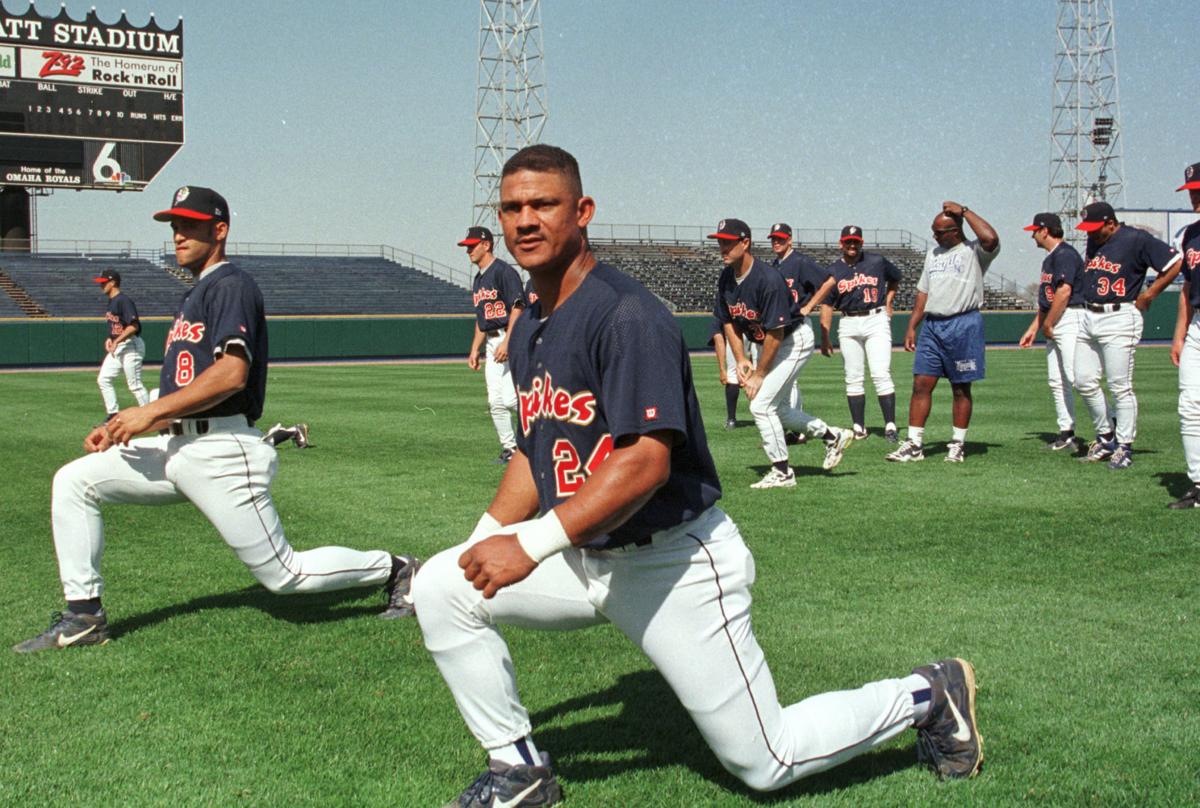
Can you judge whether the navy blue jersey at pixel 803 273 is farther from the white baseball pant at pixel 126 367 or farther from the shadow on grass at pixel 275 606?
the white baseball pant at pixel 126 367

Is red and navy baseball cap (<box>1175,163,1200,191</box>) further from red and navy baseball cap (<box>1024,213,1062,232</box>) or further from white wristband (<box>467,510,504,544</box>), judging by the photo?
white wristband (<box>467,510,504,544</box>)

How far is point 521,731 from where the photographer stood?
319 cm

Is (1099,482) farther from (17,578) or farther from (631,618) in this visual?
(17,578)

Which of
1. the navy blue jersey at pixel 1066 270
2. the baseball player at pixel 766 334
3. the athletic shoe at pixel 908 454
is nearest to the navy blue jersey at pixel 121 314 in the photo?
the baseball player at pixel 766 334

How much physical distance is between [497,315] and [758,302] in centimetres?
316

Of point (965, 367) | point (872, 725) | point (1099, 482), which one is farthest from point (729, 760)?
point (965, 367)

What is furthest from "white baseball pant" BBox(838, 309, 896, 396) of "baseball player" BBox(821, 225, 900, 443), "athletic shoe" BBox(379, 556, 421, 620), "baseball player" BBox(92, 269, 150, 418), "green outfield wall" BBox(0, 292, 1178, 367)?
"green outfield wall" BBox(0, 292, 1178, 367)

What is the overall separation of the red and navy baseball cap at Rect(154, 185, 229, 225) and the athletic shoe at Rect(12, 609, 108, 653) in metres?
1.79

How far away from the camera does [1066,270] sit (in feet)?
33.6

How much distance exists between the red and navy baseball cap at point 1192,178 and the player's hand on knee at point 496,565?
6.17 meters

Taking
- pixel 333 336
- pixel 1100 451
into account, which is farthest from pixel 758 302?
pixel 333 336

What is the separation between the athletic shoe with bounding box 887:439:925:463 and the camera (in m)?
10.3

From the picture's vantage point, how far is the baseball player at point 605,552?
2.79 metres

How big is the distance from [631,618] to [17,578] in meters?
4.64
